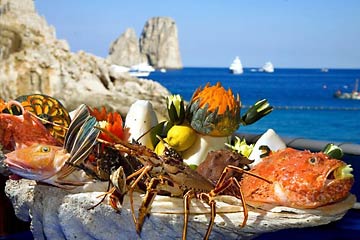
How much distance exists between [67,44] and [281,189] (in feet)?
31.0

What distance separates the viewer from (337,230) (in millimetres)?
951

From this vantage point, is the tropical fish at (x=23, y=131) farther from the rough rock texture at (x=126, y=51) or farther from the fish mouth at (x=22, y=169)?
the rough rock texture at (x=126, y=51)

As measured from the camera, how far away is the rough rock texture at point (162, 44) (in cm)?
4206

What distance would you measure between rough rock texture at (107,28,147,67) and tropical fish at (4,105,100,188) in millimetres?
39015

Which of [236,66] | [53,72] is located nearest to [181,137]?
[53,72]

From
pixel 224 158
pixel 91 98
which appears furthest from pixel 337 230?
pixel 91 98

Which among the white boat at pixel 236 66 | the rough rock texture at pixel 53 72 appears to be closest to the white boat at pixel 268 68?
the white boat at pixel 236 66

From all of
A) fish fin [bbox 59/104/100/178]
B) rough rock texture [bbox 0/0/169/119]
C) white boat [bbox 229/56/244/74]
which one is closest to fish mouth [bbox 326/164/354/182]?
fish fin [bbox 59/104/100/178]

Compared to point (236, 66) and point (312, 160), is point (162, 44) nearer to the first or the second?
point (236, 66)

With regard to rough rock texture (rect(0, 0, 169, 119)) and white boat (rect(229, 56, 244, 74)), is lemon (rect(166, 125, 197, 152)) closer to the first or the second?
rough rock texture (rect(0, 0, 169, 119))

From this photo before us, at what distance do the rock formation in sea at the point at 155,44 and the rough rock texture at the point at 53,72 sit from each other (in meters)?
31.1

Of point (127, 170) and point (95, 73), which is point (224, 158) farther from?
point (95, 73)

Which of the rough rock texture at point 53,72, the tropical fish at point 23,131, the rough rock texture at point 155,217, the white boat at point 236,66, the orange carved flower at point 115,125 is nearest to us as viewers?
the rough rock texture at point 155,217

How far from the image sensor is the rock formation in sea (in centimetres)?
4100
